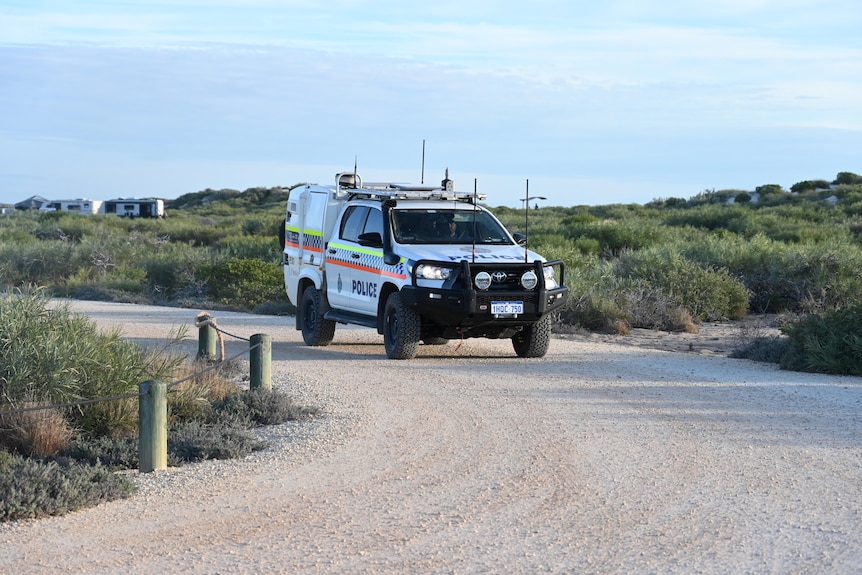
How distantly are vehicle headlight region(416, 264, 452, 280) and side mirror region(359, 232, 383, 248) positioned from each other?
2.76ft

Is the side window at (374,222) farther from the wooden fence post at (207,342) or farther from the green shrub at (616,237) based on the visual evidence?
the green shrub at (616,237)

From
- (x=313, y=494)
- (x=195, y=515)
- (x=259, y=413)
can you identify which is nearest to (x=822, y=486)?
(x=313, y=494)

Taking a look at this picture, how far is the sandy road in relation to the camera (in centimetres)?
653

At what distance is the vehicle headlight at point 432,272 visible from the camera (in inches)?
559

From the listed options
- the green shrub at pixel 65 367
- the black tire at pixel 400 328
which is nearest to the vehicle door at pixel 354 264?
the black tire at pixel 400 328

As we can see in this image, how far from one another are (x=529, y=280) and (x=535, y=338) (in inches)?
42.1

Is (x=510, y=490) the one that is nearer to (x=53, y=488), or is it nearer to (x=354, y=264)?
(x=53, y=488)

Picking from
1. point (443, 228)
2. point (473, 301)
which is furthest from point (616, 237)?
Answer: point (473, 301)

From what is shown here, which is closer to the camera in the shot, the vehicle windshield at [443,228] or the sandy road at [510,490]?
the sandy road at [510,490]

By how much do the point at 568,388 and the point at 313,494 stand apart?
5.20 metres

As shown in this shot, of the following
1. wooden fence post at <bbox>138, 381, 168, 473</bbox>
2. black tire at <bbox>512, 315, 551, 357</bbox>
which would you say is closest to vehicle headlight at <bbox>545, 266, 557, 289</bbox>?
black tire at <bbox>512, 315, 551, 357</bbox>

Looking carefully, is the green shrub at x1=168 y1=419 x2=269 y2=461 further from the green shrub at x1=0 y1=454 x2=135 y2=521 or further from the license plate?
the license plate

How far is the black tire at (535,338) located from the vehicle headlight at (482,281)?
1.18 metres

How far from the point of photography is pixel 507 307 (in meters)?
14.2
